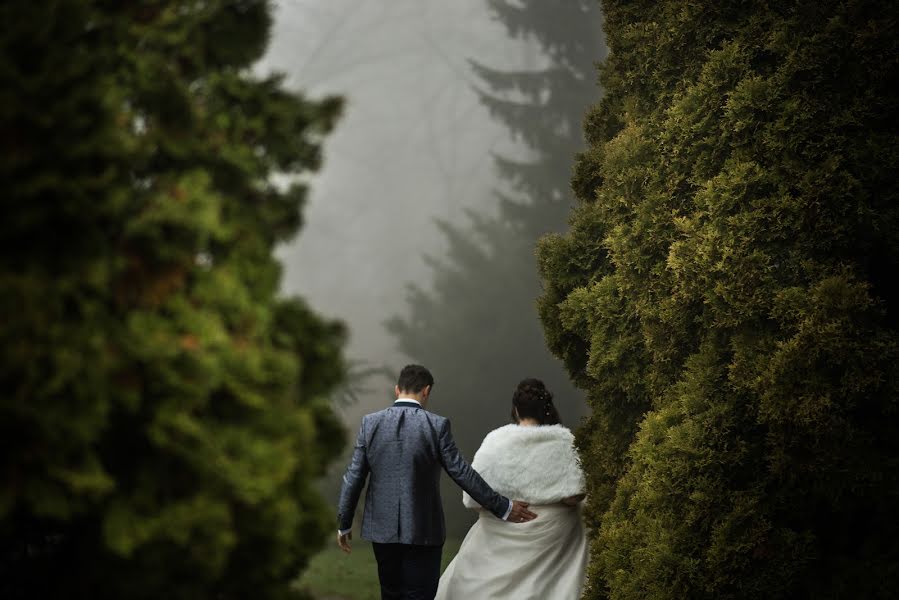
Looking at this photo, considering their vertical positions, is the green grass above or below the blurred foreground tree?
above

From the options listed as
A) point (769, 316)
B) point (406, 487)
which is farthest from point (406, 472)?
point (769, 316)

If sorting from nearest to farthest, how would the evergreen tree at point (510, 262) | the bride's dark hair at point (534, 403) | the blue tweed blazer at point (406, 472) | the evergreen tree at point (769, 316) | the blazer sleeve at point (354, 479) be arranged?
1. the evergreen tree at point (769, 316)
2. the blue tweed blazer at point (406, 472)
3. the blazer sleeve at point (354, 479)
4. the bride's dark hair at point (534, 403)
5. the evergreen tree at point (510, 262)

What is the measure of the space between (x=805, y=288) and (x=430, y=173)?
3001 centimetres

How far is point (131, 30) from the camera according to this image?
1.94 m

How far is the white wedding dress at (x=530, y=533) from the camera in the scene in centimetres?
545

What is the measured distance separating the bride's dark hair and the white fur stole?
3.6 inches

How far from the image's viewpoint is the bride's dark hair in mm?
5727

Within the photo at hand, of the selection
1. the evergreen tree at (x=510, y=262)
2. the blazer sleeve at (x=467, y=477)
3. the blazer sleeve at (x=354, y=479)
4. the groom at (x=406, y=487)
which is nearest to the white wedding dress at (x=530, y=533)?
the blazer sleeve at (x=467, y=477)

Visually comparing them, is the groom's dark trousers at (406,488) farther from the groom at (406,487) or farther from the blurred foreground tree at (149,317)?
the blurred foreground tree at (149,317)

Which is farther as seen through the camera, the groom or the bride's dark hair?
the bride's dark hair

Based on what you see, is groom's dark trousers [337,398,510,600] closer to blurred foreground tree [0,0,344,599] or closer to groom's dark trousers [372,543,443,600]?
groom's dark trousers [372,543,443,600]

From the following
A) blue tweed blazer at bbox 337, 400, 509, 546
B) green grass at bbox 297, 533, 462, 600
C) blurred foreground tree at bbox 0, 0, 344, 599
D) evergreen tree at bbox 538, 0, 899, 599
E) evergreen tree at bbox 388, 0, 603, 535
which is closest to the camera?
blurred foreground tree at bbox 0, 0, 344, 599

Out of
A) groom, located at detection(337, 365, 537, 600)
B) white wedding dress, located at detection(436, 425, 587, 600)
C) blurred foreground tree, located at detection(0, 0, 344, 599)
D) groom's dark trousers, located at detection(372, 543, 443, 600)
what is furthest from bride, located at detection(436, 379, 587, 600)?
blurred foreground tree, located at detection(0, 0, 344, 599)

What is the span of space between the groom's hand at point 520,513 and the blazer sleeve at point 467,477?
0.31 ft
